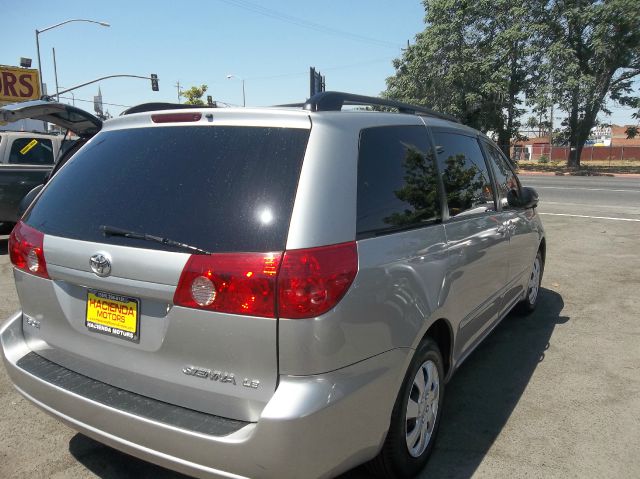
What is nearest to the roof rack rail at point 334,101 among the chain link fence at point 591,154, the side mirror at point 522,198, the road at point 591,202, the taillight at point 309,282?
the taillight at point 309,282

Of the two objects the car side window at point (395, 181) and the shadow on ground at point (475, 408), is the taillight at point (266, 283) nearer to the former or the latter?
the car side window at point (395, 181)

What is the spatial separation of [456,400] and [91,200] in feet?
8.50

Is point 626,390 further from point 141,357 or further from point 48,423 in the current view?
point 48,423

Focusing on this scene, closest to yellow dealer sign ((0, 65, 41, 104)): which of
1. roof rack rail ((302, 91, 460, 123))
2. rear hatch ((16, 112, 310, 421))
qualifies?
rear hatch ((16, 112, 310, 421))

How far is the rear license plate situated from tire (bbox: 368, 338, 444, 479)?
1219mm

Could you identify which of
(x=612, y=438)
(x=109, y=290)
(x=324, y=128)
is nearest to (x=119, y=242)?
(x=109, y=290)

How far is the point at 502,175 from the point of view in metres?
4.35

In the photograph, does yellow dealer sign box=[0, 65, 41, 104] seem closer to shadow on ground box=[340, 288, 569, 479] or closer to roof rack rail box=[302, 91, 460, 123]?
shadow on ground box=[340, 288, 569, 479]

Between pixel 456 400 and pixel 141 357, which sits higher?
pixel 141 357

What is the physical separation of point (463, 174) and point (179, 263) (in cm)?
211

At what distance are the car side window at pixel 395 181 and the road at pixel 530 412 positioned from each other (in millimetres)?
1343

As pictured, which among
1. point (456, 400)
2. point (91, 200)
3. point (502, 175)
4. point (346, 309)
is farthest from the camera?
point (502, 175)

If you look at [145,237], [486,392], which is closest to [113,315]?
[145,237]

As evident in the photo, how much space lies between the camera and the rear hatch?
1.90 metres
